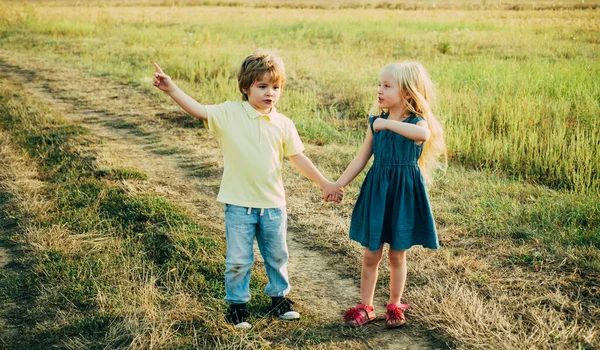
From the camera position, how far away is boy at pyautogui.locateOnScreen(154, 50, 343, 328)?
11.2 feet

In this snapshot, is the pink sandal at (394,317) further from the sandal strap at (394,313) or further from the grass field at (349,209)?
the grass field at (349,209)

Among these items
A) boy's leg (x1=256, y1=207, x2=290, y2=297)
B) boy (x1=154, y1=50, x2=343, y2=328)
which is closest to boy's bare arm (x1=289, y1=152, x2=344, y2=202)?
boy (x1=154, y1=50, x2=343, y2=328)

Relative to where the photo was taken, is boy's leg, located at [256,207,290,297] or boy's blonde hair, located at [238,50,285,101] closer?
boy's blonde hair, located at [238,50,285,101]

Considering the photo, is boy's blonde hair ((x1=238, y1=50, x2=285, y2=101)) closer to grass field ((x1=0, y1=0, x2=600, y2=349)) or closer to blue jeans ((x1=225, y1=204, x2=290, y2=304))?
blue jeans ((x1=225, y1=204, x2=290, y2=304))

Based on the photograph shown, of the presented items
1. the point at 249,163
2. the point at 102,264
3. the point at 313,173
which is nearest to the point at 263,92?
the point at 249,163

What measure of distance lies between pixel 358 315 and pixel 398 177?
3.01 feet

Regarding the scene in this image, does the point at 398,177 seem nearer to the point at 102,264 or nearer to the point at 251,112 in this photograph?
the point at 251,112

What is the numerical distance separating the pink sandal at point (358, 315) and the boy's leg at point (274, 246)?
1.42ft

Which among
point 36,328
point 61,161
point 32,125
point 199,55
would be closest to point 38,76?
point 199,55

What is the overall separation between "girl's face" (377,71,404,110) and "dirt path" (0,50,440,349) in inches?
55.4

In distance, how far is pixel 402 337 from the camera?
3506 mm

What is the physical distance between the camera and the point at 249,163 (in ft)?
11.3

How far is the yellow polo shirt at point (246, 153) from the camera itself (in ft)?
11.3

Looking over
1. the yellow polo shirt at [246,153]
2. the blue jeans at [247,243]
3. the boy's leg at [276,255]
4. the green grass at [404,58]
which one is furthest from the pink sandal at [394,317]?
the green grass at [404,58]
